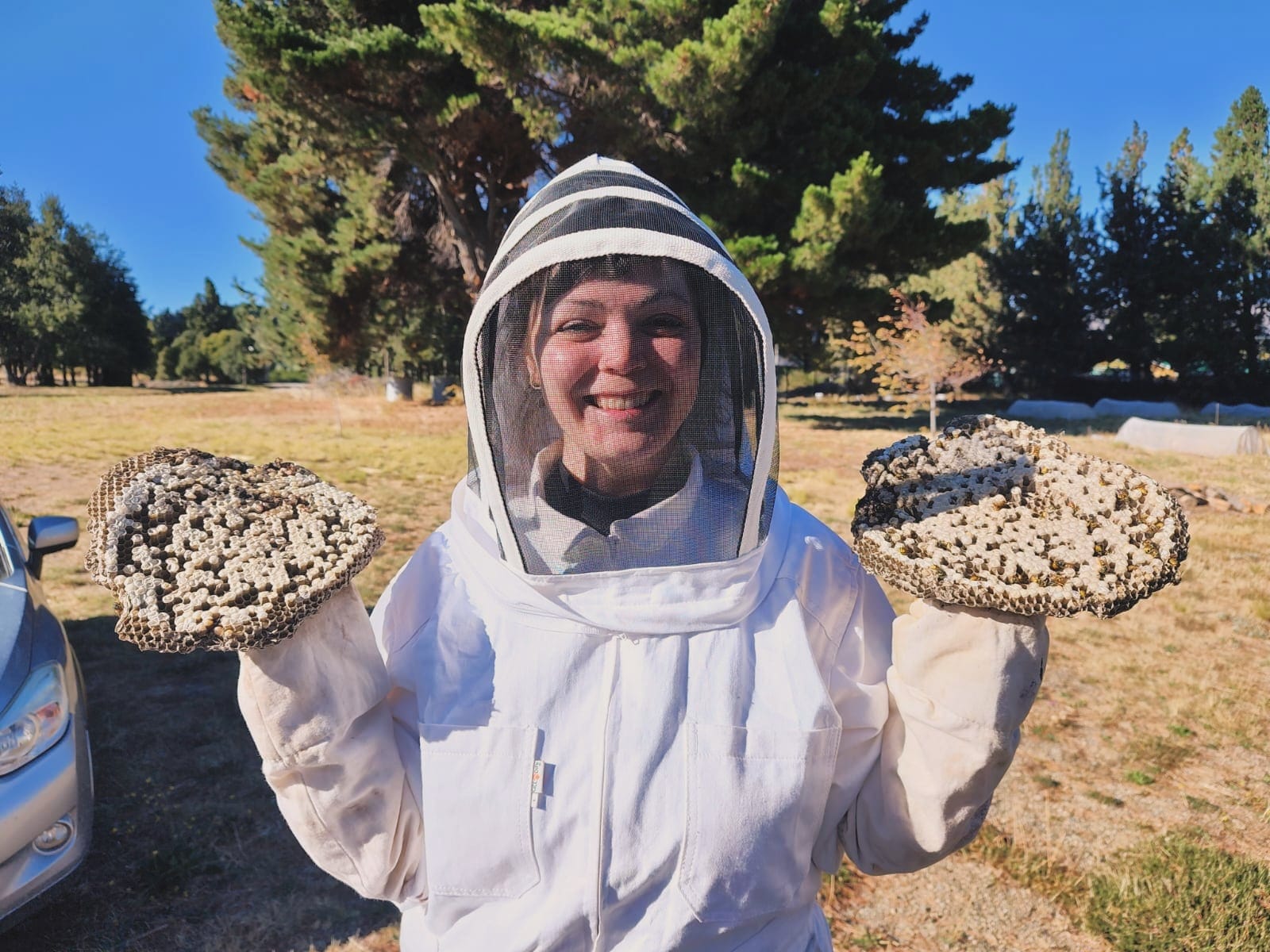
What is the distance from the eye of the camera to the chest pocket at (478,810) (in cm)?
113

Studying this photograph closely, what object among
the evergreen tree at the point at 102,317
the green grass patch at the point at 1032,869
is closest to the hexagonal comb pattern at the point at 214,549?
the green grass patch at the point at 1032,869

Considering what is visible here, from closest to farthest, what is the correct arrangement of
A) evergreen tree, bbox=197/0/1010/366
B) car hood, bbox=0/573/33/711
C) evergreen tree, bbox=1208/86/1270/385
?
car hood, bbox=0/573/33/711 → evergreen tree, bbox=197/0/1010/366 → evergreen tree, bbox=1208/86/1270/385

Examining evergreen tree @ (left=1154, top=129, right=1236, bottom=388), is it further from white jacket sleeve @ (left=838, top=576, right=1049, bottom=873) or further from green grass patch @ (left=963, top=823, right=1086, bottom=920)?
white jacket sleeve @ (left=838, top=576, right=1049, bottom=873)

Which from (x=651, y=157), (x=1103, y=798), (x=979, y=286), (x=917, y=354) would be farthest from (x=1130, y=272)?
(x=1103, y=798)

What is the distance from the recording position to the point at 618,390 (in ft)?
4.03

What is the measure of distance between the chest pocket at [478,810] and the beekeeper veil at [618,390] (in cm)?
30

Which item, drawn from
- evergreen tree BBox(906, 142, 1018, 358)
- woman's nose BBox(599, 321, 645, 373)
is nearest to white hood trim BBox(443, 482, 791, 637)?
woman's nose BBox(599, 321, 645, 373)

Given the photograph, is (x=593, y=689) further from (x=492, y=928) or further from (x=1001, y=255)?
(x=1001, y=255)

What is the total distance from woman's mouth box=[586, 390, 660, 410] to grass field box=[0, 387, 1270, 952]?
2.49m

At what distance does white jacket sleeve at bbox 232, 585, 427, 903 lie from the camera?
107cm

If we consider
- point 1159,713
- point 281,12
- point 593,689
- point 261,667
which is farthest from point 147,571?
point 281,12

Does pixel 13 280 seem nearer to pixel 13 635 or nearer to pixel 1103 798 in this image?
pixel 13 635

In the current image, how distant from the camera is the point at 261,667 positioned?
106 centimetres

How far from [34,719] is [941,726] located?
3.06 metres
